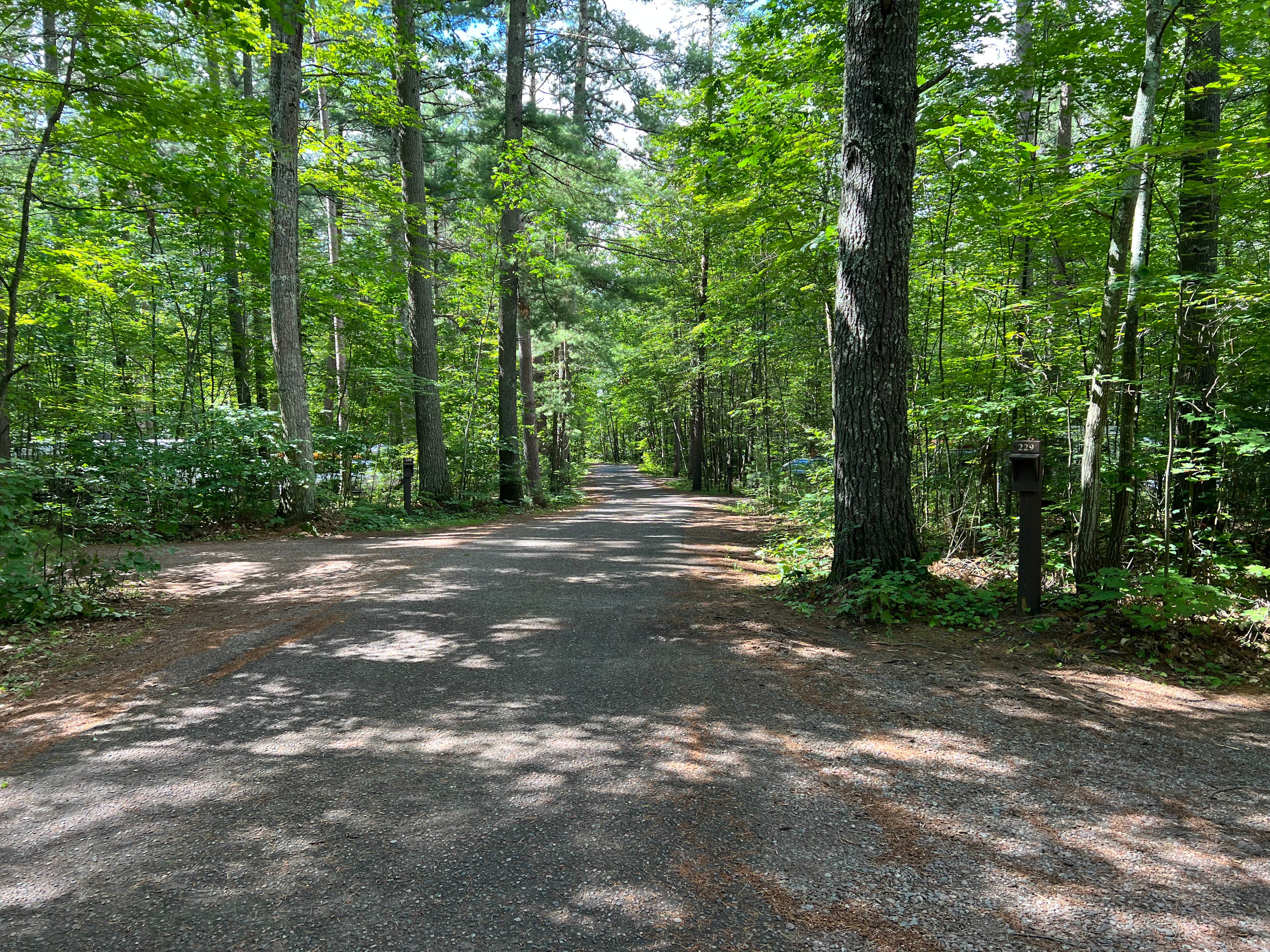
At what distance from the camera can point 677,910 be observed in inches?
77.9

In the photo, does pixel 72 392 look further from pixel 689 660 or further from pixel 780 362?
pixel 780 362

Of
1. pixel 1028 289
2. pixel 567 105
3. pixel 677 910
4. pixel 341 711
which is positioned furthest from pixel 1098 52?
pixel 567 105

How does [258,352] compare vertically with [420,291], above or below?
below

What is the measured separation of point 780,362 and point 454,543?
11.9m

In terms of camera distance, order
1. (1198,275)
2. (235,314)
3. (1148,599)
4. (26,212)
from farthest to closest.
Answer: (235,314) → (26,212) → (1148,599) → (1198,275)

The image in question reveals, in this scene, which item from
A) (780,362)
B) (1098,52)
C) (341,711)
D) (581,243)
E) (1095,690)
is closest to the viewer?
(341,711)

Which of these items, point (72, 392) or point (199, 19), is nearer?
point (199, 19)

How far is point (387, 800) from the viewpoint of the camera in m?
2.58

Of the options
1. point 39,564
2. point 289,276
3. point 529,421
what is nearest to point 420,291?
point 289,276

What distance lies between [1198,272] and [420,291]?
511 inches

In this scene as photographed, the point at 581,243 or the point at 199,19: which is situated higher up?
the point at 581,243

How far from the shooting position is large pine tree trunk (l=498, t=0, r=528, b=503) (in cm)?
1407

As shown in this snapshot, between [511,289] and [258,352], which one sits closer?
[511,289]

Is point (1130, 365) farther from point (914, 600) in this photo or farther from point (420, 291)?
point (420, 291)
